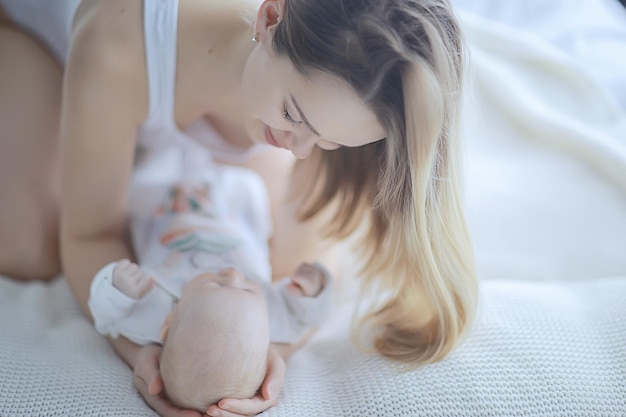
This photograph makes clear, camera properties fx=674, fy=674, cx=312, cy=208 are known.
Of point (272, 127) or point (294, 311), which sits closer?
point (272, 127)

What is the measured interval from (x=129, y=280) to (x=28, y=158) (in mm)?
487

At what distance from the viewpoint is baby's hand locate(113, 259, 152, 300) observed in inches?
47.7

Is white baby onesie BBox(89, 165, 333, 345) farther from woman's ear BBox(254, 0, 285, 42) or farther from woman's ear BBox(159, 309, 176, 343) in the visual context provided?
woman's ear BBox(254, 0, 285, 42)

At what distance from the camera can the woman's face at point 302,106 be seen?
38.8 inches

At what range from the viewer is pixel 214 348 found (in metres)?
1.05

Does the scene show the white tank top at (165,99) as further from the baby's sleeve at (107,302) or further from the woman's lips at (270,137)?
the baby's sleeve at (107,302)

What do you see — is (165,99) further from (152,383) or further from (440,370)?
(440,370)

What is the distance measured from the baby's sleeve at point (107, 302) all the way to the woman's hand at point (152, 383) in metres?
0.08

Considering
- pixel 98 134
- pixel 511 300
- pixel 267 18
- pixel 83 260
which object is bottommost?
pixel 83 260

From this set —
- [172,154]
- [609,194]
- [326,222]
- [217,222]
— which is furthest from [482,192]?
[172,154]

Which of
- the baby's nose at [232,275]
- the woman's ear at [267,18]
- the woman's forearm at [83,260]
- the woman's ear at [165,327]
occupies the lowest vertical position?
the woman's forearm at [83,260]

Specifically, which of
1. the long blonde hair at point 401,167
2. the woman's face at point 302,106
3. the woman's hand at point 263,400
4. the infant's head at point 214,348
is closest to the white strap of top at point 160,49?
the woman's face at point 302,106

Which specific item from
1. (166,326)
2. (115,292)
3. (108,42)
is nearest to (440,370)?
(166,326)

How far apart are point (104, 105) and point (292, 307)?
0.52 m
